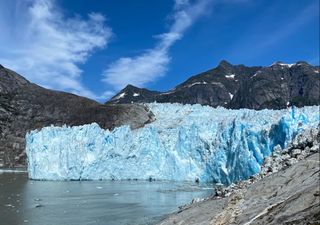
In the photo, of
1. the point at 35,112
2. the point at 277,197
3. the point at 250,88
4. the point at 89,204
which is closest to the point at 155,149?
the point at 89,204

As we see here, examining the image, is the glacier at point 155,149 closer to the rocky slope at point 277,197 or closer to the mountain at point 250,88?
the rocky slope at point 277,197

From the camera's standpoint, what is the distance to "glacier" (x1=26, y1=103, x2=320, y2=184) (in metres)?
33.6

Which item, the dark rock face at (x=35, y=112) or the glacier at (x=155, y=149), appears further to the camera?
the dark rock face at (x=35, y=112)

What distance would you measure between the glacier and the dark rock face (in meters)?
23.5

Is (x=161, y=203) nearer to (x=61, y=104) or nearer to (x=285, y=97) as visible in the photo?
(x=61, y=104)

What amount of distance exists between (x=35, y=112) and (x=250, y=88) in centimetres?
8102

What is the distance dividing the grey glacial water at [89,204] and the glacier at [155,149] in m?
4.92

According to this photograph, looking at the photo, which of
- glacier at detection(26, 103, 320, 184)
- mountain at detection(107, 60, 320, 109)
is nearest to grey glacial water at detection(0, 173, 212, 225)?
glacier at detection(26, 103, 320, 184)

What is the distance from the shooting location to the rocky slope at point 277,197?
338 inches

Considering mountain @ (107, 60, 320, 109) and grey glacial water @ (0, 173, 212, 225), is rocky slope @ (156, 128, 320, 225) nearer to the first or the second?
grey glacial water @ (0, 173, 212, 225)

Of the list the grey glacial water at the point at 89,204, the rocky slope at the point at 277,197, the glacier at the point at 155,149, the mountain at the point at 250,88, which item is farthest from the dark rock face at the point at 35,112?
the rocky slope at the point at 277,197

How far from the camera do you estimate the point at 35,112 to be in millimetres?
81562

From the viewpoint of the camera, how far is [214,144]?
3541 centimetres

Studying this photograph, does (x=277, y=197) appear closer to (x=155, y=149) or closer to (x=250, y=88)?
(x=155, y=149)
